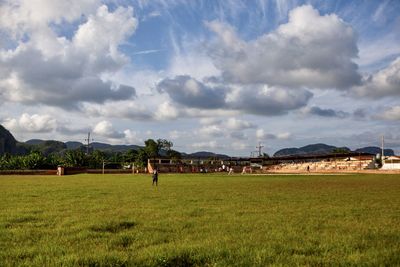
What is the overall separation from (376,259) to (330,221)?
557 cm

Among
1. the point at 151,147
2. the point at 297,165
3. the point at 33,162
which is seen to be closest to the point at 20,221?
the point at 33,162

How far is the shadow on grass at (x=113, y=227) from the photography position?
469 inches

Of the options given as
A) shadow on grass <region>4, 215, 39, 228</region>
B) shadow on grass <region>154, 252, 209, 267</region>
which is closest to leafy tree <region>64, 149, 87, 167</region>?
shadow on grass <region>4, 215, 39, 228</region>

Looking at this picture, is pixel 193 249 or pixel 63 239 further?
pixel 63 239

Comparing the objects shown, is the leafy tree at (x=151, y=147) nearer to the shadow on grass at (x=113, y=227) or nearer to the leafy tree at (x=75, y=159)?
the leafy tree at (x=75, y=159)

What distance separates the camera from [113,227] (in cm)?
1236

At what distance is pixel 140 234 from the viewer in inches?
436

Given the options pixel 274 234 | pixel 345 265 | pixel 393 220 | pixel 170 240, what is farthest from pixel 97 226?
pixel 393 220

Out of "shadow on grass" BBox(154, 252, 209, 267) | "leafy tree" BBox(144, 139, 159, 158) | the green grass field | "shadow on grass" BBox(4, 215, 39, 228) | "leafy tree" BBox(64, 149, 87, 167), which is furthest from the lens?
"leafy tree" BBox(144, 139, 159, 158)

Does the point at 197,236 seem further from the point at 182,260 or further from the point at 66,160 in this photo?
the point at 66,160

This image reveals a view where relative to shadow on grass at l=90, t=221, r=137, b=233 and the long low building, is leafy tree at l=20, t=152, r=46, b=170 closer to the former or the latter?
the long low building

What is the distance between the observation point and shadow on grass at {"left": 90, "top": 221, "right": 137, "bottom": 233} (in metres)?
11.9

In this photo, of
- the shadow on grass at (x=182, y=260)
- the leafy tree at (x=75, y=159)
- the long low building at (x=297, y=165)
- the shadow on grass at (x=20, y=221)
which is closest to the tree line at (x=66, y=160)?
the leafy tree at (x=75, y=159)

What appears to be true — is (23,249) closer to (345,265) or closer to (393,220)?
Result: (345,265)
